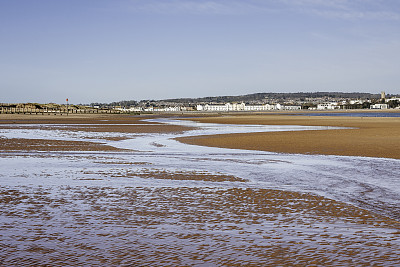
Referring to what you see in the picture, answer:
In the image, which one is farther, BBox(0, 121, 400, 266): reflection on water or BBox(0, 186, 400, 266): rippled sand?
BBox(0, 121, 400, 266): reflection on water

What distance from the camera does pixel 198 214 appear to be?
30.0 feet

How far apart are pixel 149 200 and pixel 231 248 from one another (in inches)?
159

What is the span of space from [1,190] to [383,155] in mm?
15344

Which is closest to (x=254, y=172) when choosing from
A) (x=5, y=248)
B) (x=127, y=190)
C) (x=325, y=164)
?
(x=325, y=164)

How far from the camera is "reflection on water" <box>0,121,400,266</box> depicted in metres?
6.60

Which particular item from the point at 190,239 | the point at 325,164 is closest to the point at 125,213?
the point at 190,239

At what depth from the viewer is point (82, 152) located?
21.8m

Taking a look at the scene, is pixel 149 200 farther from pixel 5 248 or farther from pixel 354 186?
pixel 354 186

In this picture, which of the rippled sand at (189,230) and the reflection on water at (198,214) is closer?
the rippled sand at (189,230)

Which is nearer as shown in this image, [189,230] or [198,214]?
[189,230]

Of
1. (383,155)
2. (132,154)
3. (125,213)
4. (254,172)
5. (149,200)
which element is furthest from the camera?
(132,154)

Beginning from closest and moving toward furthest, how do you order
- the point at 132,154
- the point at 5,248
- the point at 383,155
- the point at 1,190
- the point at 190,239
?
the point at 5,248 → the point at 190,239 → the point at 1,190 → the point at 383,155 → the point at 132,154

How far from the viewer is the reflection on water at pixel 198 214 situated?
6598 mm

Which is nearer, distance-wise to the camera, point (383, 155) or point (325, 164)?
point (325, 164)
